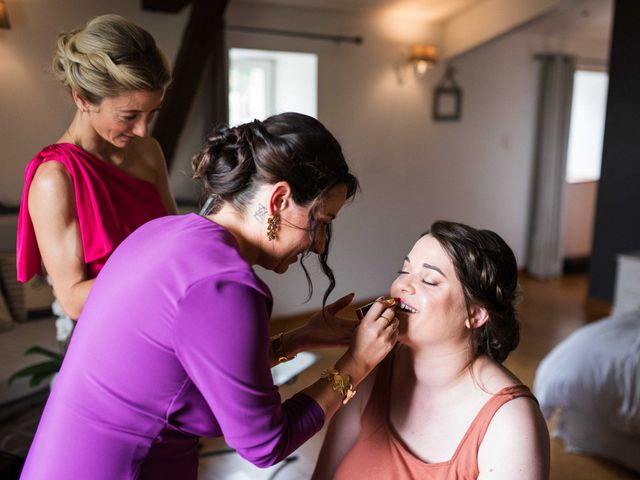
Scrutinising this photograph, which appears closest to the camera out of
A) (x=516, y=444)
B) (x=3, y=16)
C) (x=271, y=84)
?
(x=516, y=444)

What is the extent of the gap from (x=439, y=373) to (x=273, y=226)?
611 mm

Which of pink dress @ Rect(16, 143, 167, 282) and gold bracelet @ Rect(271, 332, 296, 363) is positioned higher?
pink dress @ Rect(16, 143, 167, 282)

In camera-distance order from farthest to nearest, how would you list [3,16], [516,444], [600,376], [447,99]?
1. [447,99]
2. [3,16]
3. [600,376]
4. [516,444]

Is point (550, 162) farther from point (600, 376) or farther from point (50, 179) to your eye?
point (50, 179)

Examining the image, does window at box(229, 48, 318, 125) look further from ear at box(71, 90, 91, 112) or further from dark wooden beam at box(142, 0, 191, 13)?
ear at box(71, 90, 91, 112)

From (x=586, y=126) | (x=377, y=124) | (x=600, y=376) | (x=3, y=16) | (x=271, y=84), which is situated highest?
(x=3, y=16)

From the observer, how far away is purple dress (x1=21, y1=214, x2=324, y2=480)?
2.49 ft

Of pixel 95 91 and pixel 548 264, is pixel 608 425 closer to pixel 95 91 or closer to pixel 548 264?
pixel 95 91

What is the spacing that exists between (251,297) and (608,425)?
2309 millimetres

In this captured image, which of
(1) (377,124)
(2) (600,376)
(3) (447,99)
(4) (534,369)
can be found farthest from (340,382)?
(3) (447,99)

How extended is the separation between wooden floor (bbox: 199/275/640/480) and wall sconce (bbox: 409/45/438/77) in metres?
1.82

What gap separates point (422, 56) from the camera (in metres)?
4.35

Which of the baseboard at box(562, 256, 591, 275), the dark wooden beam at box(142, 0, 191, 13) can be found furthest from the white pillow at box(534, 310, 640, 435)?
the baseboard at box(562, 256, 591, 275)

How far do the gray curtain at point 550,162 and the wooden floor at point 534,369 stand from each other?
307 mm
